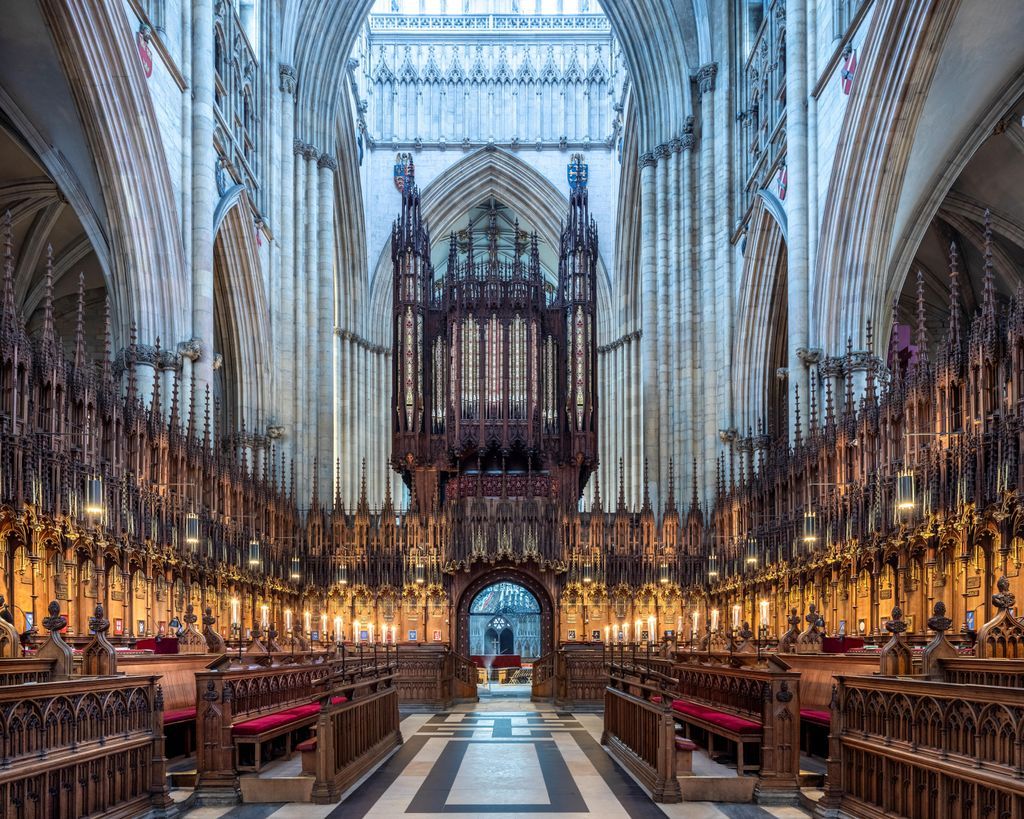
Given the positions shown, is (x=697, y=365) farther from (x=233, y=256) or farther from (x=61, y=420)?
(x=61, y=420)

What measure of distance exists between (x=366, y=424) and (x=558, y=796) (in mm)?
35708

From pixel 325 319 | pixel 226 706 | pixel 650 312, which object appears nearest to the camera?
pixel 226 706

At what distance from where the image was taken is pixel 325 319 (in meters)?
34.9

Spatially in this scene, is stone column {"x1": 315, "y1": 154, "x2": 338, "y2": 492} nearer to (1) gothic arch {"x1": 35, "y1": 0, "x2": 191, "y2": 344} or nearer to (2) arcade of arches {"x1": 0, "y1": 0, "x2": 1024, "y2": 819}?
(2) arcade of arches {"x1": 0, "y1": 0, "x2": 1024, "y2": 819}

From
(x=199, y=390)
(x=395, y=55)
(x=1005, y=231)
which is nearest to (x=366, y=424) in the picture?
(x=395, y=55)

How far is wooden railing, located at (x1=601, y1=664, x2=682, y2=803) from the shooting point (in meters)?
9.91

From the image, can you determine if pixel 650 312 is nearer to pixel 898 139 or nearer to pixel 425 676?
pixel 425 676

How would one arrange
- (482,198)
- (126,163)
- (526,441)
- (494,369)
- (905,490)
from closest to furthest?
(905,490) → (126,163) → (526,441) → (494,369) → (482,198)

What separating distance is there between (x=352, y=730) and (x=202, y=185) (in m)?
14.5

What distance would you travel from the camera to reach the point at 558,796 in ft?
33.2

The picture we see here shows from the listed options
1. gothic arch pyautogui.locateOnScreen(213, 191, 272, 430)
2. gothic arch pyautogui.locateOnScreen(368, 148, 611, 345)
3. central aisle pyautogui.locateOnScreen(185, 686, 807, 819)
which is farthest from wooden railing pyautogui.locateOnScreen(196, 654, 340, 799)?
gothic arch pyautogui.locateOnScreen(368, 148, 611, 345)

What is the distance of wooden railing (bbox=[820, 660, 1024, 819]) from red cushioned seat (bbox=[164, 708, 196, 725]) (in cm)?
615

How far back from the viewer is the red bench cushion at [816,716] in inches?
444

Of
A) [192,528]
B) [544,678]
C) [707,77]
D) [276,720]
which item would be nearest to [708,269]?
[707,77]
